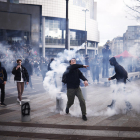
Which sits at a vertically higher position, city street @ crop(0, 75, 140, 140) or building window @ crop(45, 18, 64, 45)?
building window @ crop(45, 18, 64, 45)

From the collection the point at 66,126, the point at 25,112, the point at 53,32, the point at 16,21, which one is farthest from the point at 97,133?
the point at 53,32

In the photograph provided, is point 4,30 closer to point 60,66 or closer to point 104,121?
point 60,66

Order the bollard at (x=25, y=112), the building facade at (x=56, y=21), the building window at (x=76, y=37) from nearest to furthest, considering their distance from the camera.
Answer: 1. the bollard at (x=25, y=112)
2. the building facade at (x=56, y=21)
3. the building window at (x=76, y=37)

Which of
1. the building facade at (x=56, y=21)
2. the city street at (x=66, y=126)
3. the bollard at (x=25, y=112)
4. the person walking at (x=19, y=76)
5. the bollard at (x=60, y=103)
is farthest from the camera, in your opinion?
the building facade at (x=56, y=21)

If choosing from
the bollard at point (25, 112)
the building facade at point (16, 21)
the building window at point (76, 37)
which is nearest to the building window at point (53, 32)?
the building facade at point (16, 21)

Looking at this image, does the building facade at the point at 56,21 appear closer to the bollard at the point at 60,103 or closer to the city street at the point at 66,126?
the bollard at the point at 60,103

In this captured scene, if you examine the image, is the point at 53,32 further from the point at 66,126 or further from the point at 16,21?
the point at 66,126

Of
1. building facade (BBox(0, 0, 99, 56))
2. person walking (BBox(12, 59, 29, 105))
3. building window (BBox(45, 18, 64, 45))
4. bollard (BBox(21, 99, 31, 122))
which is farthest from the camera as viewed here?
building window (BBox(45, 18, 64, 45))

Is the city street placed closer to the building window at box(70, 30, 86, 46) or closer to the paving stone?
the paving stone

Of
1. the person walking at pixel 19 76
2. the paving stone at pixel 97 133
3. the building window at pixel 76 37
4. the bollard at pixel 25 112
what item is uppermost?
the building window at pixel 76 37

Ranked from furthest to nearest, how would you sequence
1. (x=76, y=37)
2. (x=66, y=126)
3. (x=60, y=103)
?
(x=76, y=37)
(x=60, y=103)
(x=66, y=126)

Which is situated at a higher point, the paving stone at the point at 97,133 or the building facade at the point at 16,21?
the building facade at the point at 16,21

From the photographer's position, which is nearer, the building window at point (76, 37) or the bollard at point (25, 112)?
the bollard at point (25, 112)

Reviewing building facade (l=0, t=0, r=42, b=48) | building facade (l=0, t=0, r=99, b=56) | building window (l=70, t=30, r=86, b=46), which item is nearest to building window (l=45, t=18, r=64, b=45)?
building facade (l=0, t=0, r=99, b=56)
